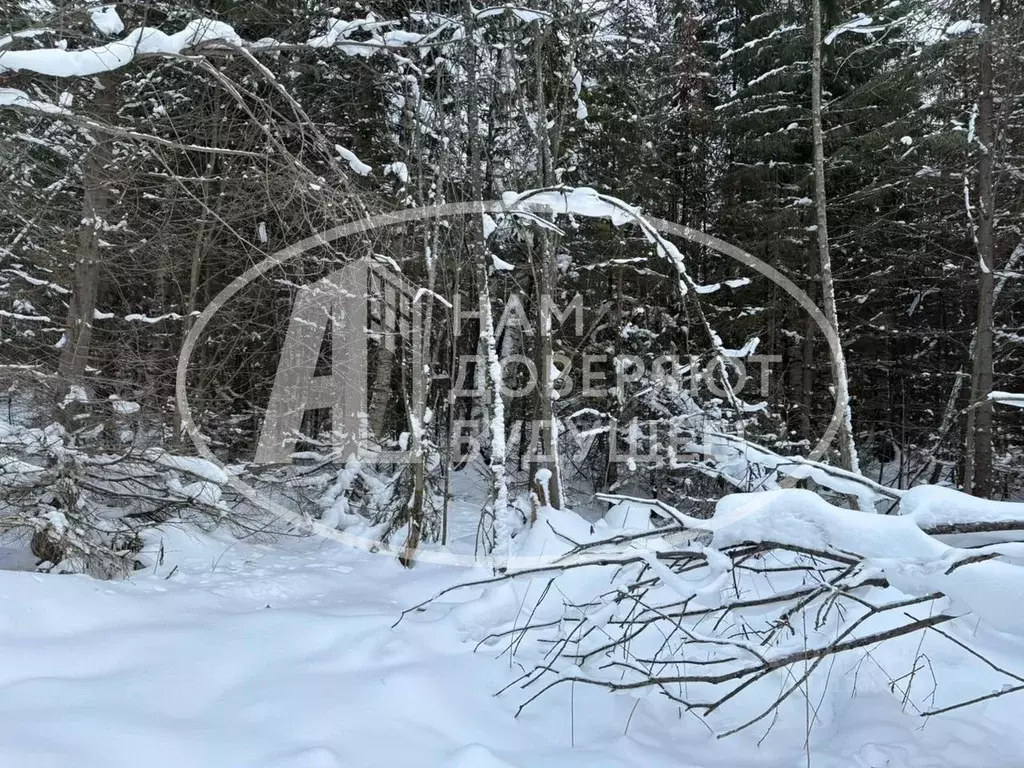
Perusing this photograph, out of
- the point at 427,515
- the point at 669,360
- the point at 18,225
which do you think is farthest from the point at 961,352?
the point at 18,225

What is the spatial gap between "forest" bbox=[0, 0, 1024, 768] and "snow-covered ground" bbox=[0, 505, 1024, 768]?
26mm

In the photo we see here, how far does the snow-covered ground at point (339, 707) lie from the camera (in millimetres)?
2320

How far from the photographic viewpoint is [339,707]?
8.95 ft

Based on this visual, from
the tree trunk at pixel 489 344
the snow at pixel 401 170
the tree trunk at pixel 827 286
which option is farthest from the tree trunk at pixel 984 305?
Result: the snow at pixel 401 170

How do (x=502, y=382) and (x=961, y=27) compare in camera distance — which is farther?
(x=502, y=382)

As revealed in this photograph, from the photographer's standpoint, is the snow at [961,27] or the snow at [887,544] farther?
the snow at [961,27]

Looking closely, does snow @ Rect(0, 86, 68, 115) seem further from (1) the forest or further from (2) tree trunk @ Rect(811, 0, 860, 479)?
(2) tree trunk @ Rect(811, 0, 860, 479)

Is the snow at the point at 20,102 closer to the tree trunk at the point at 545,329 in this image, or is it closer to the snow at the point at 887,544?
the snow at the point at 887,544

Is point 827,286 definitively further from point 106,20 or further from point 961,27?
point 106,20

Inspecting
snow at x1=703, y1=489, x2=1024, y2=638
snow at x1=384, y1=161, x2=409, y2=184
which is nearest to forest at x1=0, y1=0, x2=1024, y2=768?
snow at x1=703, y1=489, x2=1024, y2=638

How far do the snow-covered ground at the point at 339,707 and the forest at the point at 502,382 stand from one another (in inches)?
1.0

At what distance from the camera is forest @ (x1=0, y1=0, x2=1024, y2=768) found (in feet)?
7.72

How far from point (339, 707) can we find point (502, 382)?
19.7 feet

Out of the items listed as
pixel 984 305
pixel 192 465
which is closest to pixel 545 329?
pixel 192 465
